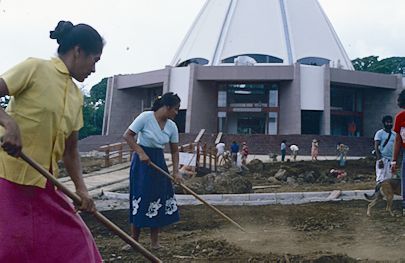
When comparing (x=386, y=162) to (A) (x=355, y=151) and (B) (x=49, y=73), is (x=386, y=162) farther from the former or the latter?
(A) (x=355, y=151)

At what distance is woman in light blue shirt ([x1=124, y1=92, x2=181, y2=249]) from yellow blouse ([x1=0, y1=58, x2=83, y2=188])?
240 centimetres

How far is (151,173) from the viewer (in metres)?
5.12

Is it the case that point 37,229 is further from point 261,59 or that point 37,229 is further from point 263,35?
point 263,35

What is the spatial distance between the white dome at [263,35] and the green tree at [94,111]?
11337mm

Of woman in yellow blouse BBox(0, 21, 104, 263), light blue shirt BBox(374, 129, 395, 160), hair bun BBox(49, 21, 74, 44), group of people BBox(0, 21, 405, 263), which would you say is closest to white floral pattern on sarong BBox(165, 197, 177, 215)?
group of people BBox(0, 21, 405, 263)

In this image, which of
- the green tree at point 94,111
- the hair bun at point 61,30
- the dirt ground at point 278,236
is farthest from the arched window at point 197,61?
the hair bun at point 61,30

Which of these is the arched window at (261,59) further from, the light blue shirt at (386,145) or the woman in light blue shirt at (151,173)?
the woman in light blue shirt at (151,173)

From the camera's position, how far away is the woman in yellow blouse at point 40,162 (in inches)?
97.0

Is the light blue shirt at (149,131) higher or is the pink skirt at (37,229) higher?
the light blue shirt at (149,131)

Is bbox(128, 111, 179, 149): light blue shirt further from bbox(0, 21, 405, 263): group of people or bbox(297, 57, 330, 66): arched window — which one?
bbox(297, 57, 330, 66): arched window

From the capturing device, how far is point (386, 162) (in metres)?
7.98

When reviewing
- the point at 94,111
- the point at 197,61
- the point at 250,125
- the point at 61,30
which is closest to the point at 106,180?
the point at 61,30

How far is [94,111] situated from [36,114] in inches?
2208

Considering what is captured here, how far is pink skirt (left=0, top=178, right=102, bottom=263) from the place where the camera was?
2461 millimetres
